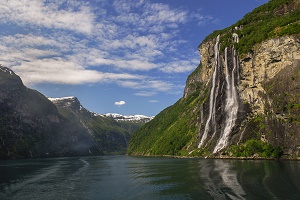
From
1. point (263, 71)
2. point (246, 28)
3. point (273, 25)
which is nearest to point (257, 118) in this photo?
point (263, 71)

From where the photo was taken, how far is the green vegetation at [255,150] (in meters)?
92.2

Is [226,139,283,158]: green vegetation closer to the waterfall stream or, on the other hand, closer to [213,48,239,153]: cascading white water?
the waterfall stream

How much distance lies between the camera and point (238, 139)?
108125 millimetres

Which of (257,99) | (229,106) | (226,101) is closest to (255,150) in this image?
(257,99)

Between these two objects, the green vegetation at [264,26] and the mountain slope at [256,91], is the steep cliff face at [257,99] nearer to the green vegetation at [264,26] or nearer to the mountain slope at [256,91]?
the mountain slope at [256,91]

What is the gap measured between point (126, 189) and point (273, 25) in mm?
92115

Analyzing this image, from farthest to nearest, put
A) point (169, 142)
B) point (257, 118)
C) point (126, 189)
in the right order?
point (169, 142), point (257, 118), point (126, 189)

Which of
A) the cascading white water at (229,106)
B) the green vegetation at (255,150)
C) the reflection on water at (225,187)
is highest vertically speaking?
the cascading white water at (229,106)

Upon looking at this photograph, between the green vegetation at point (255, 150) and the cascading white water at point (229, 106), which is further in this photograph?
the cascading white water at point (229, 106)

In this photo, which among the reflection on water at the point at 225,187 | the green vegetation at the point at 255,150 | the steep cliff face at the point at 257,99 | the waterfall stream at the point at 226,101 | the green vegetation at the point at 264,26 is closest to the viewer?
the reflection on water at the point at 225,187

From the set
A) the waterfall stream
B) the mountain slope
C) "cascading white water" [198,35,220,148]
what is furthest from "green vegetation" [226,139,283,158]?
"cascading white water" [198,35,220,148]

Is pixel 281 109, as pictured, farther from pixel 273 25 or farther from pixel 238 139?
pixel 273 25

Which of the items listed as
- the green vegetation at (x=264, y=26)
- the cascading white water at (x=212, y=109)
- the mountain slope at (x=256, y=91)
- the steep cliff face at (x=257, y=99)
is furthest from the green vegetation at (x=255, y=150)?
the green vegetation at (x=264, y=26)

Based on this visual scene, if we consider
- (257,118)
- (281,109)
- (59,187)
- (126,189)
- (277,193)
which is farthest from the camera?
(257,118)
